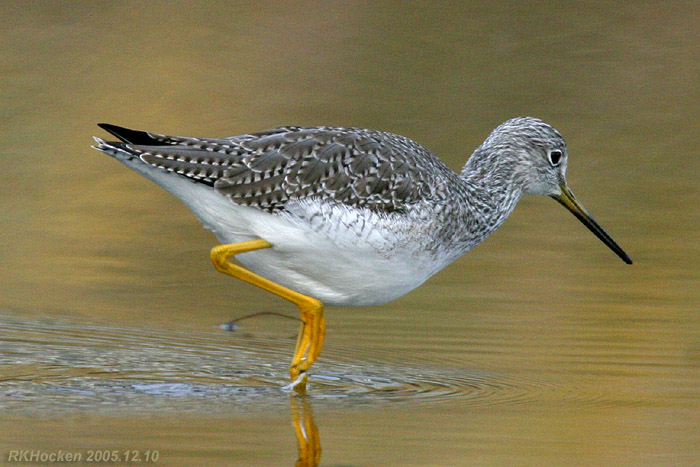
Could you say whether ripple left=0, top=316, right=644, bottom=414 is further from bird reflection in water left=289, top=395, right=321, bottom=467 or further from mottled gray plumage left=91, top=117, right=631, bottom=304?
mottled gray plumage left=91, top=117, right=631, bottom=304

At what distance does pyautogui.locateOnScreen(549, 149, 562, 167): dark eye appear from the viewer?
32.4 feet

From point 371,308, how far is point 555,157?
1932mm

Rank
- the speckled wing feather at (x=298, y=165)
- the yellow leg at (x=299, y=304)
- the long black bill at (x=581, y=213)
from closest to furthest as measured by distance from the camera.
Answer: the speckled wing feather at (x=298, y=165) → the yellow leg at (x=299, y=304) → the long black bill at (x=581, y=213)

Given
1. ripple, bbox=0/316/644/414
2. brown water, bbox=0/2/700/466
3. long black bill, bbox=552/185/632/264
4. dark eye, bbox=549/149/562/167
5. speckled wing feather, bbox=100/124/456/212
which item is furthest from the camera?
long black bill, bbox=552/185/632/264

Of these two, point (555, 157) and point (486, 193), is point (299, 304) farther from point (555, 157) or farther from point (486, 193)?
point (555, 157)

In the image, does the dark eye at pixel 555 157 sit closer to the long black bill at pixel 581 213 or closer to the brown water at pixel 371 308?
the long black bill at pixel 581 213

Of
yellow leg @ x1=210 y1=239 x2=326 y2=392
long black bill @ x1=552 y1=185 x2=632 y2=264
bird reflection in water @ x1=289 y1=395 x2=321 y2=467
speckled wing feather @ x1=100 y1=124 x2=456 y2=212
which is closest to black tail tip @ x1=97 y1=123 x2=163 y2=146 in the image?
speckled wing feather @ x1=100 y1=124 x2=456 y2=212

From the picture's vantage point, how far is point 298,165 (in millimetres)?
8359

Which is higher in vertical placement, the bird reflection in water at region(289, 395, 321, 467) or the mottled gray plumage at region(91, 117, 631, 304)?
the mottled gray plumage at region(91, 117, 631, 304)

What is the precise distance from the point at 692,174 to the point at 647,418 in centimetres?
828

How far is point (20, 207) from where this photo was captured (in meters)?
13.9

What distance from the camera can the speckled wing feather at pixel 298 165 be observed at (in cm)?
820

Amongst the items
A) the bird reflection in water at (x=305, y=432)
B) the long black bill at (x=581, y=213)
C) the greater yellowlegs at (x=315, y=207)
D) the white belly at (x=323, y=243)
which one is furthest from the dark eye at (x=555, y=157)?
the bird reflection in water at (x=305, y=432)

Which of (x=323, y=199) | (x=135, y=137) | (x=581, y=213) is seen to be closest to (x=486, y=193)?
(x=581, y=213)
